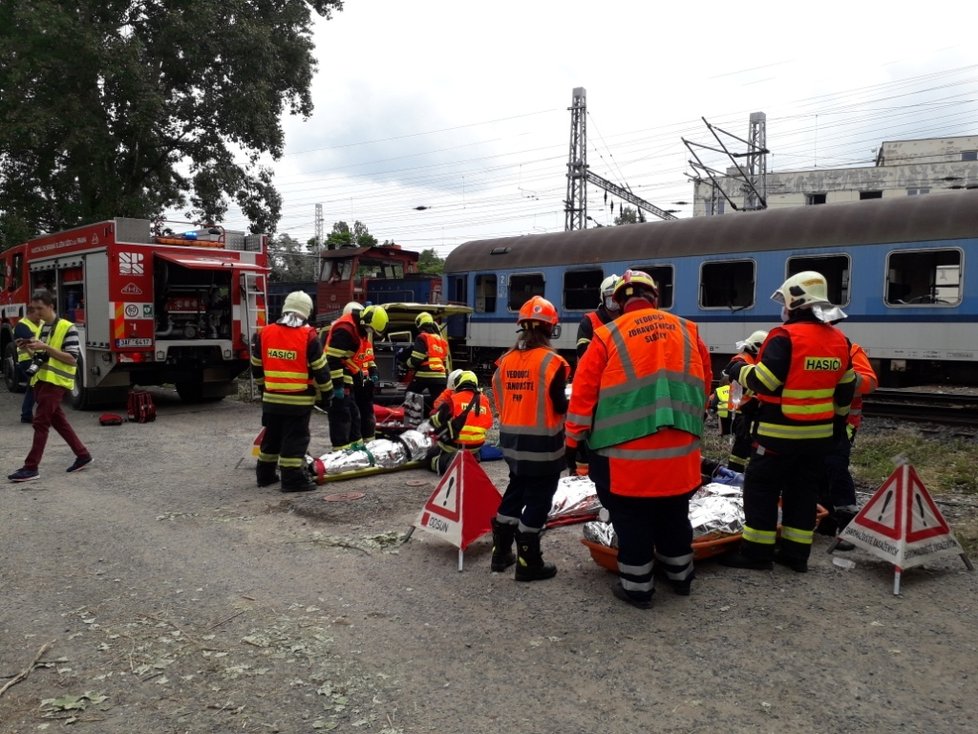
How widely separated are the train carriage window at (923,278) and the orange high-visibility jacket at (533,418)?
8052 millimetres

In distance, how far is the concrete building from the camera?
41.2 metres

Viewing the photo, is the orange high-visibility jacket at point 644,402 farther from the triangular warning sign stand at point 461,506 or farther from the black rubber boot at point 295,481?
the black rubber boot at point 295,481

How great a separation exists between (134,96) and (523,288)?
31.1 ft

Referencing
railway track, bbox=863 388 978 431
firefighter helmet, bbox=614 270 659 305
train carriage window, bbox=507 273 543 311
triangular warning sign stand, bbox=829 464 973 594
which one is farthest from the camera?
train carriage window, bbox=507 273 543 311

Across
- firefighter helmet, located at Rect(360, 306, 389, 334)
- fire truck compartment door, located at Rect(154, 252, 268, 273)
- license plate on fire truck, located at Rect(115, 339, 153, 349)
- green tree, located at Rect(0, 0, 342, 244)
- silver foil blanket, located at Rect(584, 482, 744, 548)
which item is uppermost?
green tree, located at Rect(0, 0, 342, 244)

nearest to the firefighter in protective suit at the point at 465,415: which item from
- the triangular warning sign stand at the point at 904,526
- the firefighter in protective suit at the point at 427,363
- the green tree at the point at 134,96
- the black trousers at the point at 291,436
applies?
the black trousers at the point at 291,436

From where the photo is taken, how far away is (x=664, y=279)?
12680 mm

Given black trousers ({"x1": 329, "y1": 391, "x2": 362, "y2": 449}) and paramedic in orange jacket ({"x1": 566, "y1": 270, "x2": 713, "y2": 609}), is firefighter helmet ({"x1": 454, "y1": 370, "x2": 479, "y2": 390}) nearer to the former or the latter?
black trousers ({"x1": 329, "y1": 391, "x2": 362, "y2": 449})

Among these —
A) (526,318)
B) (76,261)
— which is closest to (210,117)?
(76,261)

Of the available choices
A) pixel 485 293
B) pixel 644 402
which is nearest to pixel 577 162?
pixel 485 293

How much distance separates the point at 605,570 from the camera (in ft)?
14.7

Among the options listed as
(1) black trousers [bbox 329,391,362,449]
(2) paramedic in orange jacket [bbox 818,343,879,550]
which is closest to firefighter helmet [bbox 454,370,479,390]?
(1) black trousers [bbox 329,391,362,449]

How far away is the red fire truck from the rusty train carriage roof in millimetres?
5369

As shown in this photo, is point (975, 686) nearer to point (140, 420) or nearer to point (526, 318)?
point (526, 318)
